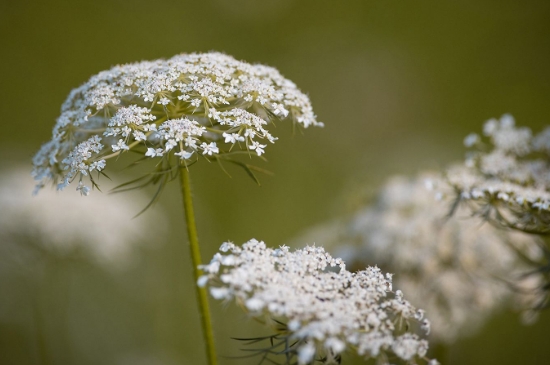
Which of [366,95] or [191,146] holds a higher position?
[366,95]

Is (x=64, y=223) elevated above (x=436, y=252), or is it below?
above

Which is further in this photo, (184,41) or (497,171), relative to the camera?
(184,41)

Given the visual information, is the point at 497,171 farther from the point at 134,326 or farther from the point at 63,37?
the point at 63,37

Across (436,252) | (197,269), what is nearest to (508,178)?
(436,252)

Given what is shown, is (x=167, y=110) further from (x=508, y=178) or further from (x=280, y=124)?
(x=280, y=124)

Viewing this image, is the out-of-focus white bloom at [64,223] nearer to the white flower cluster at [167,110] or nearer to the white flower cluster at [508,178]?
the white flower cluster at [167,110]

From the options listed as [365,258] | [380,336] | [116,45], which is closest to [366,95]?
[116,45]
